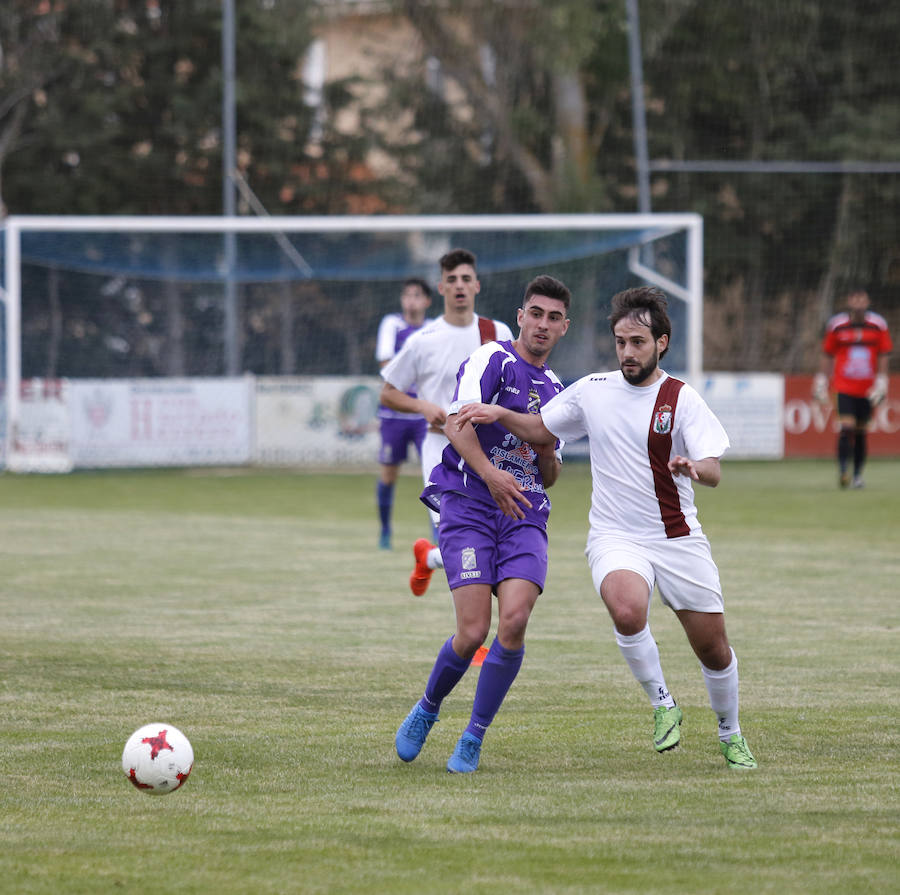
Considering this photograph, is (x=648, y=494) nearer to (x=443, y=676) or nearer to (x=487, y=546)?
(x=487, y=546)

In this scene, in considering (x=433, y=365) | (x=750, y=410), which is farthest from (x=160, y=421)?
(x=433, y=365)

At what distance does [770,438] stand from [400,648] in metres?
19.6

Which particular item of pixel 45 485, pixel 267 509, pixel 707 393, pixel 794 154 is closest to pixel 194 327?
pixel 45 485

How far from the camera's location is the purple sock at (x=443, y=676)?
5922 millimetres

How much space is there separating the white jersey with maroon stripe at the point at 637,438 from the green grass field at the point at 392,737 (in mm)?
917

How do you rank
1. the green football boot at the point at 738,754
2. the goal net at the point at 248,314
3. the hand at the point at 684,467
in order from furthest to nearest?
the goal net at the point at 248,314 → the green football boot at the point at 738,754 → the hand at the point at 684,467

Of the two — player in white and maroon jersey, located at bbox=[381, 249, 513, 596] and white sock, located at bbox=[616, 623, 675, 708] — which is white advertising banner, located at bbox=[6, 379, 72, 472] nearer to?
player in white and maroon jersey, located at bbox=[381, 249, 513, 596]

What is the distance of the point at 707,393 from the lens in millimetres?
26234

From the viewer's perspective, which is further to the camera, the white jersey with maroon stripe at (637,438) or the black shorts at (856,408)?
the black shorts at (856,408)

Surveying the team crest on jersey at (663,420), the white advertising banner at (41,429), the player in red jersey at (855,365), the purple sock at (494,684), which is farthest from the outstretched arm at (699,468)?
the white advertising banner at (41,429)

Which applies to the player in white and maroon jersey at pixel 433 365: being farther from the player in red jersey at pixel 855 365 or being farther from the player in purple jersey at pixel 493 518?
the player in red jersey at pixel 855 365

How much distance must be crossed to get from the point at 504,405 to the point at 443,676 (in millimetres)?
1088

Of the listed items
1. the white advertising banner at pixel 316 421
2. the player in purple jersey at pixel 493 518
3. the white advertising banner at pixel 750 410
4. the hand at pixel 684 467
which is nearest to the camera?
the hand at pixel 684 467

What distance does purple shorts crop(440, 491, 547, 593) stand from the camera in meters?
5.96
